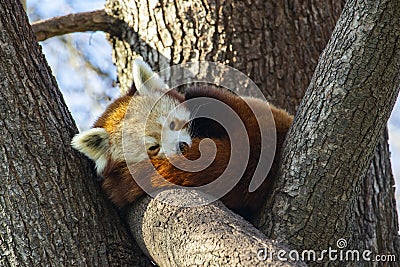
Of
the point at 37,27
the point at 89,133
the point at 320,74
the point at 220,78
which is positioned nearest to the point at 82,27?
the point at 37,27

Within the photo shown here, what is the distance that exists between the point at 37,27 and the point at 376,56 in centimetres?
264

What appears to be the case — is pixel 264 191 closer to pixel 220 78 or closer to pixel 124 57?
pixel 220 78

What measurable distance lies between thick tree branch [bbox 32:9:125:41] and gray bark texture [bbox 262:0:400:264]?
6.44 feet

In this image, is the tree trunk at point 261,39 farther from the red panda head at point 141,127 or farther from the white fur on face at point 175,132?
the white fur on face at point 175,132

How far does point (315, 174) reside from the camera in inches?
89.1

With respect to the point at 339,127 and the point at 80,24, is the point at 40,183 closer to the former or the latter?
the point at 339,127

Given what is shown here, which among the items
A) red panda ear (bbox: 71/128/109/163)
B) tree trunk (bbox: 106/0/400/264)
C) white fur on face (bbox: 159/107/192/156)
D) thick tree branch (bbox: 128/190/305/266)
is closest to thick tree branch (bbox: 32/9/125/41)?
tree trunk (bbox: 106/0/400/264)

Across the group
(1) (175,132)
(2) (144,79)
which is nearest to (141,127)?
(1) (175,132)

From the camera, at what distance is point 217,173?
2.51m

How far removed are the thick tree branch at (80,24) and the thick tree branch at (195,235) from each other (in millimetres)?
1727

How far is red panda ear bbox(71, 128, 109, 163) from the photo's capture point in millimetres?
2625

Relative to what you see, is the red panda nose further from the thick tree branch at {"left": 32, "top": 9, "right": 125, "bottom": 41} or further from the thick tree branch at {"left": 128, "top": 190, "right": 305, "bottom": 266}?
the thick tree branch at {"left": 32, "top": 9, "right": 125, "bottom": 41}

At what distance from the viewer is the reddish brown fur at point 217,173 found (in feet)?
8.23

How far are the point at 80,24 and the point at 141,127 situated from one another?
1.26 m
